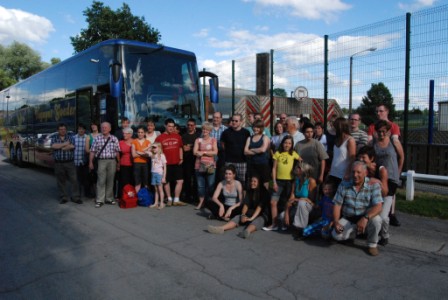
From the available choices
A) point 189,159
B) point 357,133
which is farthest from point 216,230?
point 357,133

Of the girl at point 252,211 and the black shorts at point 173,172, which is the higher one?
the black shorts at point 173,172

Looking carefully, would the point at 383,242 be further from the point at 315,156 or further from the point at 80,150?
the point at 80,150

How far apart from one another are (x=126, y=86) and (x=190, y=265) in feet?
17.0

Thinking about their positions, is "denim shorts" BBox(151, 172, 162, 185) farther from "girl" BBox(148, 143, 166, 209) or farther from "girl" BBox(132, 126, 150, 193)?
"girl" BBox(132, 126, 150, 193)

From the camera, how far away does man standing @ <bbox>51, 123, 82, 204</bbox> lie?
766 cm

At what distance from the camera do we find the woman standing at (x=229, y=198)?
6047 millimetres

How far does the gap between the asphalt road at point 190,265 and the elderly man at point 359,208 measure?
22 cm

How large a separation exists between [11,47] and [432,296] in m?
64.6

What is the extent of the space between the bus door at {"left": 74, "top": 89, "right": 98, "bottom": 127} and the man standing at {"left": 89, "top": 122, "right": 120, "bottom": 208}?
5.34 feet

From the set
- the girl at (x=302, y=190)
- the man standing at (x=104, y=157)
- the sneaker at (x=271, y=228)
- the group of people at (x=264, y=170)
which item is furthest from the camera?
the man standing at (x=104, y=157)

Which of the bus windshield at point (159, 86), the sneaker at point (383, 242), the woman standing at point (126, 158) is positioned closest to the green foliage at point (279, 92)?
the bus windshield at point (159, 86)

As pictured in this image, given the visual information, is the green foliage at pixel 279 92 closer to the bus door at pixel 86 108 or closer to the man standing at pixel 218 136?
the man standing at pixel 218 136

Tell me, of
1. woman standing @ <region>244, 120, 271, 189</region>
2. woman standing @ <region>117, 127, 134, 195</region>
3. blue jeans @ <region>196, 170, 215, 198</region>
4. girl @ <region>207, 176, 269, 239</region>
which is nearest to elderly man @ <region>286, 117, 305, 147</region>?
woman standing @ <region>244, 120, 271, 189</region>

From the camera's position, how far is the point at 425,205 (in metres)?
6.44
